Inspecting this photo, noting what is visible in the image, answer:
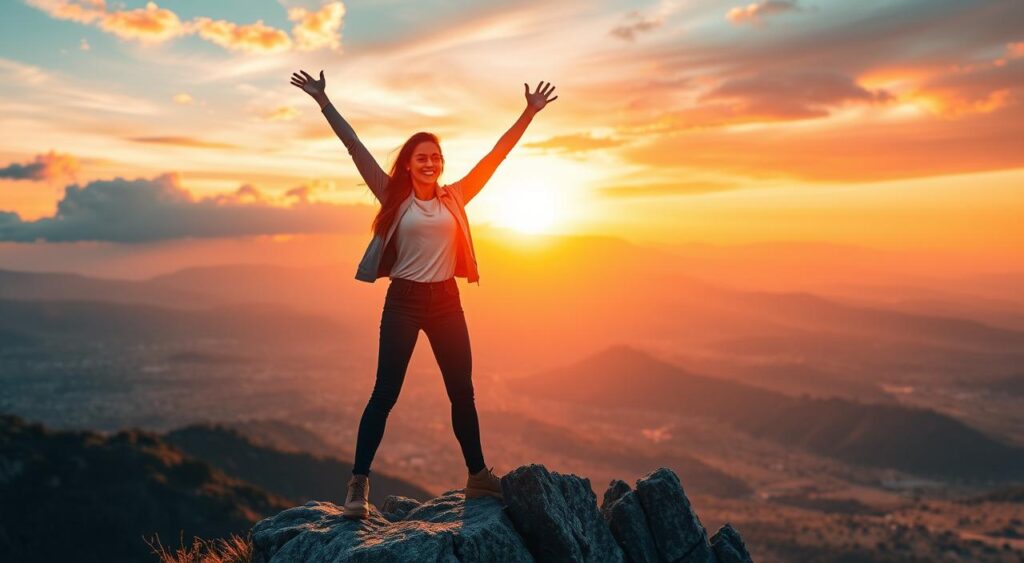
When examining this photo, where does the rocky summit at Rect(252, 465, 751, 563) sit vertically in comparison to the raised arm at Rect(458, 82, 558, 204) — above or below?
below

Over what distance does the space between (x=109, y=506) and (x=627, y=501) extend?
202ft

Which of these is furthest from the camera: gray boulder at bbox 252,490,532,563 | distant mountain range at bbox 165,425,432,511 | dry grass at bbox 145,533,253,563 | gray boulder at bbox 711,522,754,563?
distant mountain range at bbox 165,425,432,511

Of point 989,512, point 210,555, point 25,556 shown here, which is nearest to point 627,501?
point 210,555

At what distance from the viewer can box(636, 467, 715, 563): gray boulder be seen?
10.6 metres

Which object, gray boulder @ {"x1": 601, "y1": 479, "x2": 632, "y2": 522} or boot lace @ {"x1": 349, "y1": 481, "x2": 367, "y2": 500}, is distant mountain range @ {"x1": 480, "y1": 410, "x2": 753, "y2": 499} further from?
boot lace @ {"x1": 349, "y1": 481, "x2": 367, "y2": 500}

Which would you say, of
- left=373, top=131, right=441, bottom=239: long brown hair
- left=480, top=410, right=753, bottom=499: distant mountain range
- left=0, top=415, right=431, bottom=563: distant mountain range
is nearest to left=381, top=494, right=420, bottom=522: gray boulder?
left=373, top=131, right=441, bottom=239: long brown hair

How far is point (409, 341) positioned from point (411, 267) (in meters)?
0.86

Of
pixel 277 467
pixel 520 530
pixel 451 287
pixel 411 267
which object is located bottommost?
pixel 277 467

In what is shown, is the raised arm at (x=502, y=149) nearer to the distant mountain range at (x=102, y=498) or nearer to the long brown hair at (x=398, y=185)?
the long brown hair at (x=398, y=185)

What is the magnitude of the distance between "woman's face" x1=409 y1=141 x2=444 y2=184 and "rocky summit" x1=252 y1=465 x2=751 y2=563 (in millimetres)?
3677

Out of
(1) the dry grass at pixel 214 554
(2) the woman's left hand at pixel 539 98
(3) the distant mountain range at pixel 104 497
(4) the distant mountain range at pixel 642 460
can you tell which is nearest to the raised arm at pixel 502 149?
(2) the woman's left hand at pixel 539 98

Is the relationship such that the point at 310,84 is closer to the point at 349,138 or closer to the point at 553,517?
the point at 349,138

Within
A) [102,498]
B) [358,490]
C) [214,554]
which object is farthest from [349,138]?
[102,498]

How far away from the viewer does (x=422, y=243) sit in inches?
335
